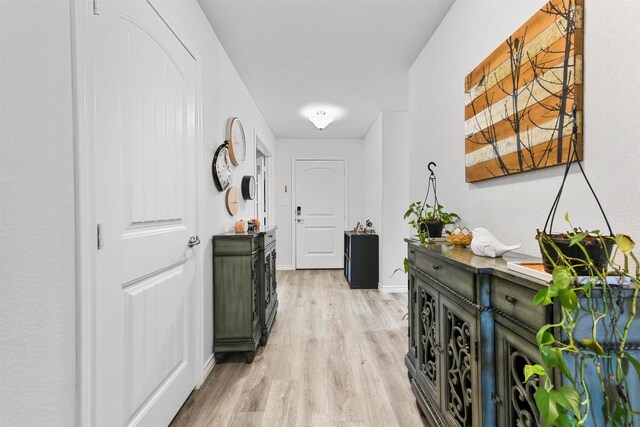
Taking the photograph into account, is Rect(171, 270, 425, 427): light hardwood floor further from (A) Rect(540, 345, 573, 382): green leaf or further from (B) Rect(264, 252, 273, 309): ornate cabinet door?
(A) Rect(540, 345, 573, 382): green leaf

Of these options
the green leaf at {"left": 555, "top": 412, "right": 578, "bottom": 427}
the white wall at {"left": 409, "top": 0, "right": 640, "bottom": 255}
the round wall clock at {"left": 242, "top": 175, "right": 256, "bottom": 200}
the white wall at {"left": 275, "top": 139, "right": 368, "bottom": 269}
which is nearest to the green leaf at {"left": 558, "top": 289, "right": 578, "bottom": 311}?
the green leaf at {"left": 555, "top": 412, "right": 578, "bottom": 427}

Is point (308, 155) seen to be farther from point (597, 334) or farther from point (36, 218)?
point (597, 334)

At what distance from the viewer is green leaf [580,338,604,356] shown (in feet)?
2.48

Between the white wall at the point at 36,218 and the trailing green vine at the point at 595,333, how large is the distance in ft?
4.17

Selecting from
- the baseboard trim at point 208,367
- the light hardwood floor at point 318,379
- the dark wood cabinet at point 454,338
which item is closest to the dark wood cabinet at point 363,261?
the light hardwood floor at point 318,379

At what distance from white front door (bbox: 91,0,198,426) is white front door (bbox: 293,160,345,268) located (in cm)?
422

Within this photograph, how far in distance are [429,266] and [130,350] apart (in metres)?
1.38

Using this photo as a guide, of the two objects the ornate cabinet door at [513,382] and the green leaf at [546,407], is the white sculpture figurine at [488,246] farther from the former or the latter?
the green leaf at [546,407]

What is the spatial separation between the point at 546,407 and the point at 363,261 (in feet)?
13.4

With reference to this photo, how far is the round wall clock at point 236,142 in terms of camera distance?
2801mm

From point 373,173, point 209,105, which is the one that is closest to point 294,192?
point 373,173

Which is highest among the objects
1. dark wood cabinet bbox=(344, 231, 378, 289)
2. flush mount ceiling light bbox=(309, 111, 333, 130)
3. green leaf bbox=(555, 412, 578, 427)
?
flush mount ceiling light bbox=(309, 111, 333, 130)

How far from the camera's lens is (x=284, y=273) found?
19.4 feet

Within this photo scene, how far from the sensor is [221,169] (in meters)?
2.55
